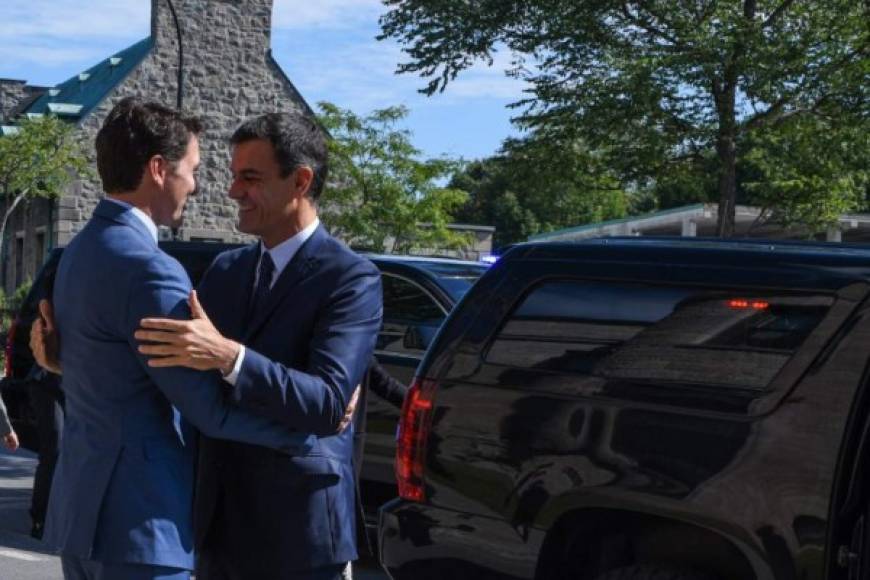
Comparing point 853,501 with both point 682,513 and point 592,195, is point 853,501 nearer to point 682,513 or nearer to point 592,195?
point 682,513

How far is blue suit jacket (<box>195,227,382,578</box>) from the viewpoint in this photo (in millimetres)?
3514

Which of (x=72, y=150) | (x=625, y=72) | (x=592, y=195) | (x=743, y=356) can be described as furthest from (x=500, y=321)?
(x=72, y=150)

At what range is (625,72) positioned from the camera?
666 inches

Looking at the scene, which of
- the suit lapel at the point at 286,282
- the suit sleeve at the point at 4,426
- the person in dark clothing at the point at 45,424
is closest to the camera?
the suit lapel at the point at 286,282

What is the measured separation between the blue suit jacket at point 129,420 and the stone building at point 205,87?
125ft

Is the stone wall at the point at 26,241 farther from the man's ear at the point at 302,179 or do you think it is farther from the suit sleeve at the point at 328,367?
the suit sleeve at the point at 328,367

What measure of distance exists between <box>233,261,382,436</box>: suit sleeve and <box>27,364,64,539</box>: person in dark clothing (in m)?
6.10

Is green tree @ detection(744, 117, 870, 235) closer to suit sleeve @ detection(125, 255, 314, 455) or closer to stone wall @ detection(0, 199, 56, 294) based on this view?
suit sleeve @ detection(125, 255, 314, 455)

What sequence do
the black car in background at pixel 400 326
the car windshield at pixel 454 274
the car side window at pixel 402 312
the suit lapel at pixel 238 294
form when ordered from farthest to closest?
the car windshield at pixel 454 274 < the car side window at pixel 402 312 < the black car in background at pixel 400 326 < the suit lapel at pixel 238 294

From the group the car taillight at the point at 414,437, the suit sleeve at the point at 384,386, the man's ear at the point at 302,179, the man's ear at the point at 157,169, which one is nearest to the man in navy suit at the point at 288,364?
the man's ear at the point at 302,179

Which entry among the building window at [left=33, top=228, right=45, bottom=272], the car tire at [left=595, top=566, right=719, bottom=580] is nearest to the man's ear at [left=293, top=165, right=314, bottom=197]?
the car tire at [left=595, top=566, right=719, bottom=580]

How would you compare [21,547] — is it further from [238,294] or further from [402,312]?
[238,294]

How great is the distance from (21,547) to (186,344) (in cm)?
716

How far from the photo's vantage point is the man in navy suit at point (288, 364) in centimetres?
345
